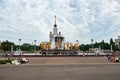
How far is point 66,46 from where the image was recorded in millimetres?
98062

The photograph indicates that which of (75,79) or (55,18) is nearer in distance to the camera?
(75,79)

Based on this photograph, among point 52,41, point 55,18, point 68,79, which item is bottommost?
point 68,79

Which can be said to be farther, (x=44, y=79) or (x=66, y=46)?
(x=66, y=46)

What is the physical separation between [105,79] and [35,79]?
13.9ft

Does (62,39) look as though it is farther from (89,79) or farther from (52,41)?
(89,79)

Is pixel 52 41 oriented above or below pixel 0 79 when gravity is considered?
above

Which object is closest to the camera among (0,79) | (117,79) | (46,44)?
(117,79)

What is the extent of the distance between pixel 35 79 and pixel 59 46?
277ft

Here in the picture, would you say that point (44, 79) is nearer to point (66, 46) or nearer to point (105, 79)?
point (105, 79)

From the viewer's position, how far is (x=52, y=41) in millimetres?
100562

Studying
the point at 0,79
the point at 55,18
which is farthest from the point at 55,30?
the point at 0,79

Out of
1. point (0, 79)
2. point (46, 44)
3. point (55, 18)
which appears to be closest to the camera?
point (0, 79)

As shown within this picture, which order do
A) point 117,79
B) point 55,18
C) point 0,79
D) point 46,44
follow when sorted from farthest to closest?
point 55,18 < point 46,44 < point 0,79 < point 117,79

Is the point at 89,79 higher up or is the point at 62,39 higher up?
the point at 62,39
